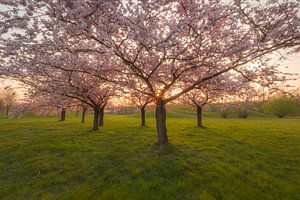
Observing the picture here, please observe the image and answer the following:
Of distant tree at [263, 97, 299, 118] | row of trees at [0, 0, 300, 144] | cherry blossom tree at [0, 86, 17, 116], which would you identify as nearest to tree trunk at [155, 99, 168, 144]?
row of trees at [0, 0, 300, 144]

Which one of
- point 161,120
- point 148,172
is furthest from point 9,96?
point 148,172

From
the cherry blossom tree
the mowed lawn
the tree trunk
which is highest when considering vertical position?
the cherry blossom tree

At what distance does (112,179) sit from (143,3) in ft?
22.6

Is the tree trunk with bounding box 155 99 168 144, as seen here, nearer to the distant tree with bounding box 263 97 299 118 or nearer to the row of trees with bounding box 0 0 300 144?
the row of trees with bounding box 0 0 300 144

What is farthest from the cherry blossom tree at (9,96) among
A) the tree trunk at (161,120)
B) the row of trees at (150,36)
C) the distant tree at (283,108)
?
the distant tree at (283,108)

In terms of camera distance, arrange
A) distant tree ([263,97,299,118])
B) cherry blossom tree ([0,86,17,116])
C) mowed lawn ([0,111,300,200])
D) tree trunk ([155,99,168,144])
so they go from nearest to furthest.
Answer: mowed lawn ([0,111,300,200]) < tree trunk ([155,99,168,144]) < cherry blossom tree ([0,86,17,116]) < distant tree ([263,97,299,118])

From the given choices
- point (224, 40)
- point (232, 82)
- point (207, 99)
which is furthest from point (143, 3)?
point (207, 99)

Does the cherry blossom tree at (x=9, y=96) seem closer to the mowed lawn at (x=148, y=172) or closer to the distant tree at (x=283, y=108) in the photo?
the mowed lawn at (x=148, y=172)

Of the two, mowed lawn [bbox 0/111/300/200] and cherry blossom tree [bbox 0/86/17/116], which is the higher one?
cherry blossom tree [bbox 0/86/17/116]

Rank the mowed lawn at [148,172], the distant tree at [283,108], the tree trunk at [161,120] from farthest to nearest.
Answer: the distant tree at [283,108] < the tree trunk at [161,120] < the mowed lawn at [148,172]

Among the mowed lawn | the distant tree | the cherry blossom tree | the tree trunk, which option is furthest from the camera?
the distant tree

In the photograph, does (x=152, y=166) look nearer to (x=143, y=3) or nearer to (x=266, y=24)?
(x=143, y=3)

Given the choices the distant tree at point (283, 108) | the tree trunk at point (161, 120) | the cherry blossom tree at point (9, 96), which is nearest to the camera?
the tree trunk at point (161, 120)

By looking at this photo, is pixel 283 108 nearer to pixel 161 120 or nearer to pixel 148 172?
pixel 161 120
